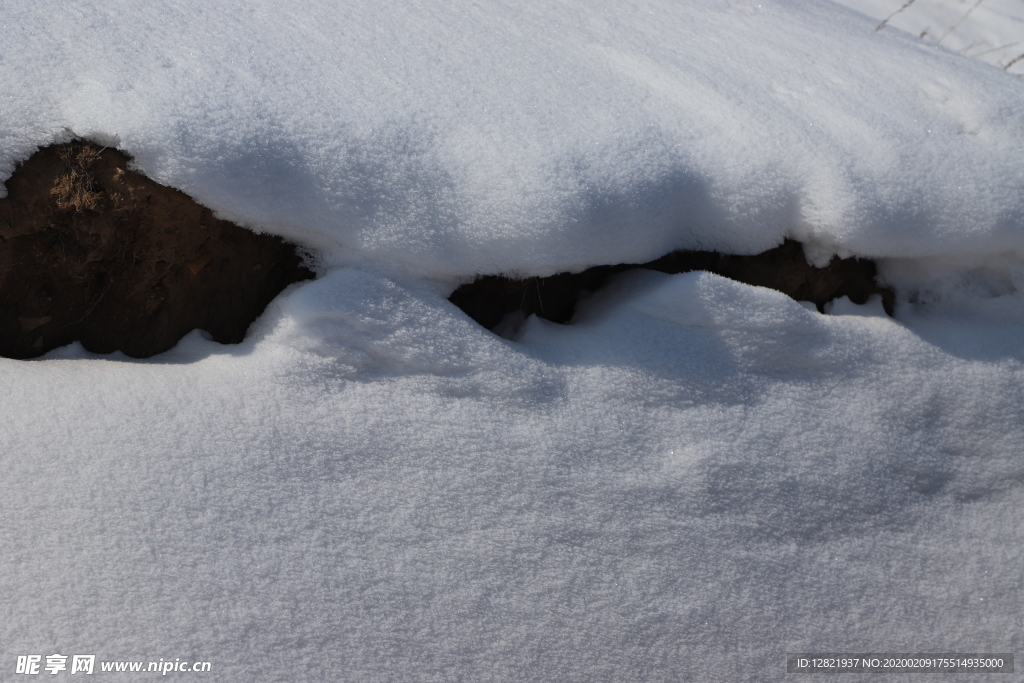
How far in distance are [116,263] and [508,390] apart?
2.54 ft

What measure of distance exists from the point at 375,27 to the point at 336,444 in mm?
933

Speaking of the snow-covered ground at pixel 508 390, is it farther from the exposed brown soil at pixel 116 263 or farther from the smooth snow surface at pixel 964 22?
the smooth snow surface at pixel 964 22

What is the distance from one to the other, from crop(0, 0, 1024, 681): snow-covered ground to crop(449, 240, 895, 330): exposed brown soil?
6cm

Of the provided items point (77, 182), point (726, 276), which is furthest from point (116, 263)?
point (726, 276)

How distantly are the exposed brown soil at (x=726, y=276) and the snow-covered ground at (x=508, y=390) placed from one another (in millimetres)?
60

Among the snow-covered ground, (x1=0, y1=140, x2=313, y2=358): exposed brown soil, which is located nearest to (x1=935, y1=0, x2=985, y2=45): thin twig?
the snow-covered ground

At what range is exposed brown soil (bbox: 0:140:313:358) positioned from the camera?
1.23m

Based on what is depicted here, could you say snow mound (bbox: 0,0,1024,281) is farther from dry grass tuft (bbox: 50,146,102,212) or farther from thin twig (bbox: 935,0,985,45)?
thin twig (bbox: 935,0,985,45)

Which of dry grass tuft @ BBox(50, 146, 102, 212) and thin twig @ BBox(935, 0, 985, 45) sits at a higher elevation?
thin twig @ BBox(935, 0, 985, 45)

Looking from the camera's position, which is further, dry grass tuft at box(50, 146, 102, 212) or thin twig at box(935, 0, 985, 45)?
thin twig at box(935, 0, 985, 45)

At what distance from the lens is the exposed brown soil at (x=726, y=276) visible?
1.49 metres

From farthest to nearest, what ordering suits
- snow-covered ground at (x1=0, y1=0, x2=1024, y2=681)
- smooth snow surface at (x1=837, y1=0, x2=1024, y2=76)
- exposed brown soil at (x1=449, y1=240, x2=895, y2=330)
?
smooth snow surface at (x1=837, y1=0, x2=1024, y2=76), exposed brown soil at (x1=449, y1=240, x2=895, y2=330), snow-covered ground at (x1=0, y1=0, x2=1024, y2=681)

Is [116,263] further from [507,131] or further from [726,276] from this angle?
[726,276]

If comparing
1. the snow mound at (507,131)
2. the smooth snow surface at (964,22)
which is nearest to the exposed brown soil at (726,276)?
the snow mound at (507,131)
